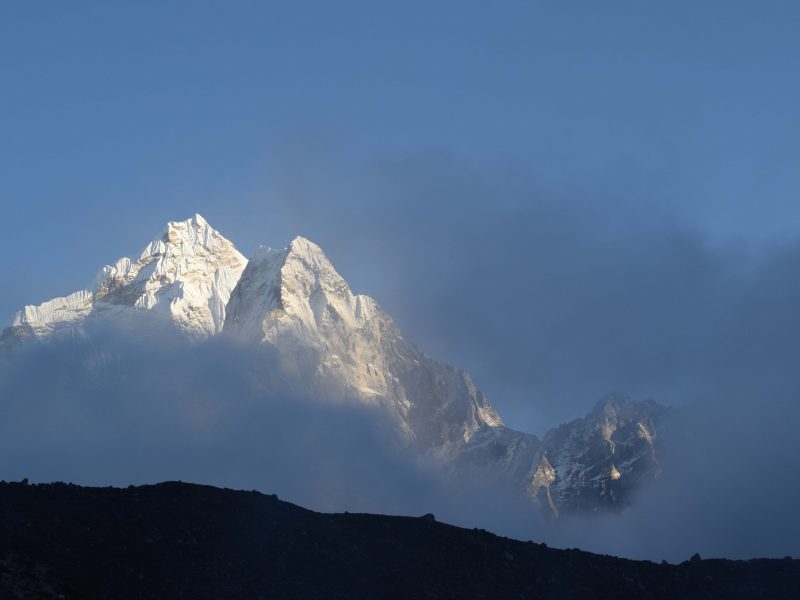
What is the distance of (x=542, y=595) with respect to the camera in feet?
224

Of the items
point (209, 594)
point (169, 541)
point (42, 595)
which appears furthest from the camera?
point (169, 541)

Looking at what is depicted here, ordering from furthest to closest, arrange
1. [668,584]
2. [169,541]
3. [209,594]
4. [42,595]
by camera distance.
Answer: [668,584], [169,541], [209,594], [42,595]

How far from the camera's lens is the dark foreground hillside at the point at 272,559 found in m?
60.8

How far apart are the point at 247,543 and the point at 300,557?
2315 mm

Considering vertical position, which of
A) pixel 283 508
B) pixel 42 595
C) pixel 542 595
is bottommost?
pixel 42 595

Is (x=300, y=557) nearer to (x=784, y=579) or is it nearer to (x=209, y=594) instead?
(x=209, y=594)

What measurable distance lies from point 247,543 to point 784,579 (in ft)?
82.8

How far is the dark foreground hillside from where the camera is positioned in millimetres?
60812

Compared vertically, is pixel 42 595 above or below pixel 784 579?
below

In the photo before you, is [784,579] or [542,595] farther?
[784,579]

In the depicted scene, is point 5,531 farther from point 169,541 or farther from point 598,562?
point 598,562

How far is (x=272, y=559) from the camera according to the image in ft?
217

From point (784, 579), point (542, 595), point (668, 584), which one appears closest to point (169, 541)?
point (542, 595)

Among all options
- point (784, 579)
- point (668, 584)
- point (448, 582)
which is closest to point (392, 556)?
point (448, 582)
